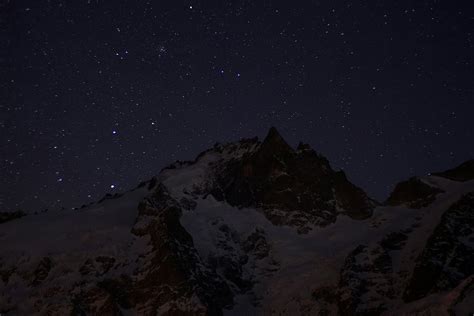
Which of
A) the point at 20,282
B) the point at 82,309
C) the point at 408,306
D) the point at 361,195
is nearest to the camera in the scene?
the point at 408,306

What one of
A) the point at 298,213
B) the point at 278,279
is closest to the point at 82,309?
the point at 278,279

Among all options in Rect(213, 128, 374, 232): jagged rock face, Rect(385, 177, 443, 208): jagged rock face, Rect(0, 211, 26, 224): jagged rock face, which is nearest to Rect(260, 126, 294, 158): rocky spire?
Rect(213, 128, 374, 232): jagged rock face

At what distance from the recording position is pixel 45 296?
79312 millimetres

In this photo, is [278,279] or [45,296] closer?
[45,296]

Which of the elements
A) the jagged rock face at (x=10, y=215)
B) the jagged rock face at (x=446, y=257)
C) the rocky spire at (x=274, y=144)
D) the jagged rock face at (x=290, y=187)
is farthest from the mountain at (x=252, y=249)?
the rocky spire at (x=274, y=144)

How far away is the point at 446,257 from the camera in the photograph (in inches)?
3004

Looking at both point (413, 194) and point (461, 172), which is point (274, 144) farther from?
point (461, 172)

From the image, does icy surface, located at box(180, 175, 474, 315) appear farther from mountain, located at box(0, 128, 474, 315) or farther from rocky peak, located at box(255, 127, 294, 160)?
rocky peak, located at box(255, 127, 294, 160)

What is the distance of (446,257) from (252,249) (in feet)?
94.0

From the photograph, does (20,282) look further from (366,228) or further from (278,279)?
(366,228)

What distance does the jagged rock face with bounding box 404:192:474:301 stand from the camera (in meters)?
73.1

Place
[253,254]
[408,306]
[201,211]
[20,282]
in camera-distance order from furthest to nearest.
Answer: [201,211] → [253,254] → [20,282] → [408,306]

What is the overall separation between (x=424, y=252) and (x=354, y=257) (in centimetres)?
894

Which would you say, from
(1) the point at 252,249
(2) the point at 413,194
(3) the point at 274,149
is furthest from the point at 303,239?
(3) the point at 274,149
